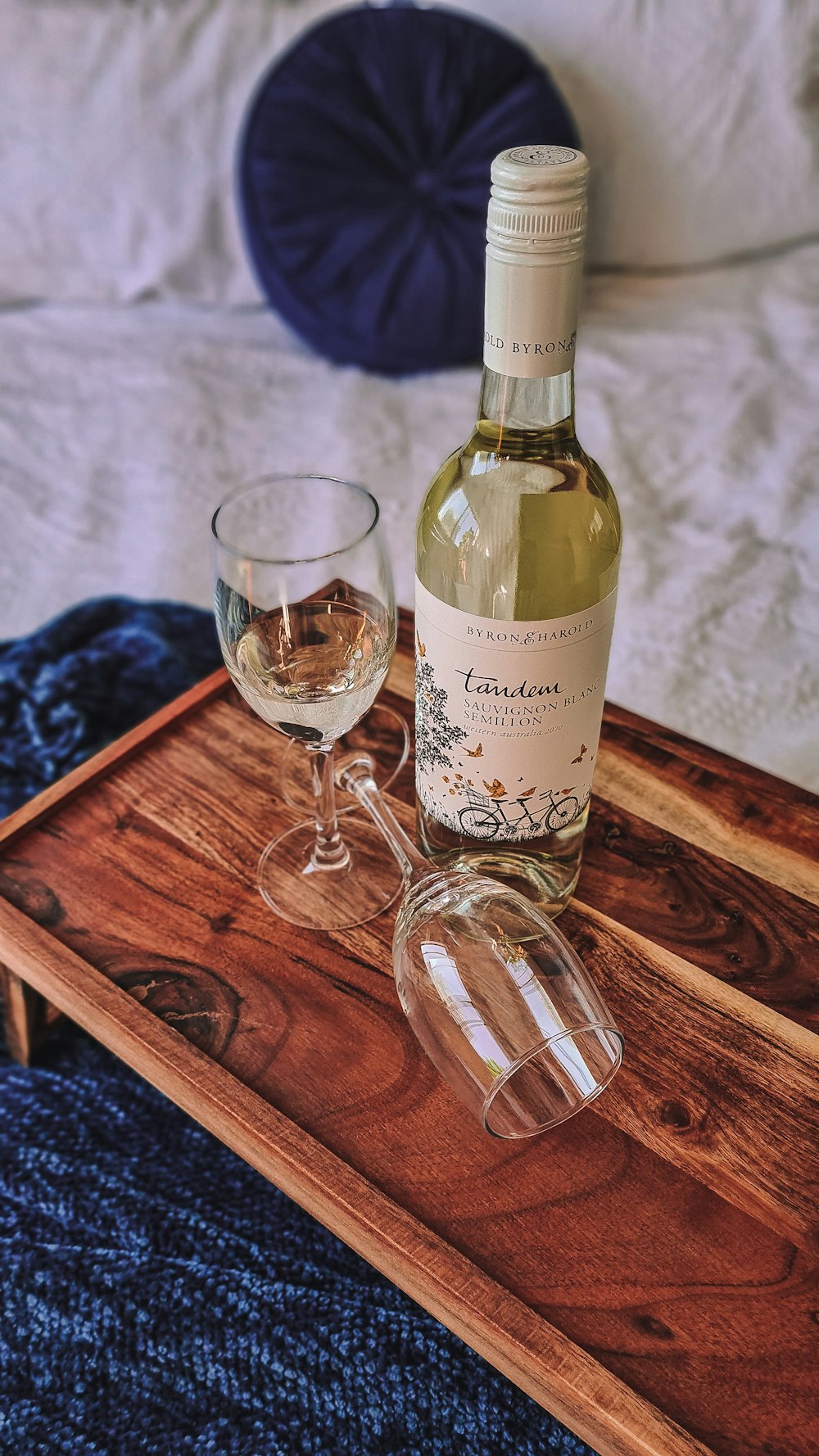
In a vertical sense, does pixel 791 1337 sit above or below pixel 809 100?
below

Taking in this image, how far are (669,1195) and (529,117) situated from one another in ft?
3.67

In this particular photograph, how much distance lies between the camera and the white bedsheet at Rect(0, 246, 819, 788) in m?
0.98

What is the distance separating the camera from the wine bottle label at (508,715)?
50 centimetres

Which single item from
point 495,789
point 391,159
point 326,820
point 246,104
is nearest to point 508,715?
point 495,789

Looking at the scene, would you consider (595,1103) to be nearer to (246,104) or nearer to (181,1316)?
(181,1316)

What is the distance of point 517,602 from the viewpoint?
52 cm

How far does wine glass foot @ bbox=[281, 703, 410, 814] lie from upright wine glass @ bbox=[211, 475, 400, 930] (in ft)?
0.13

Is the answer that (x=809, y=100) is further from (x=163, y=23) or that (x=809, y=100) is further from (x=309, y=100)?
(x=163, y=23)

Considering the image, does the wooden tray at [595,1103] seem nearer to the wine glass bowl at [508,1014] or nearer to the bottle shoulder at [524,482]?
the wine glass bowl at [508,1014]

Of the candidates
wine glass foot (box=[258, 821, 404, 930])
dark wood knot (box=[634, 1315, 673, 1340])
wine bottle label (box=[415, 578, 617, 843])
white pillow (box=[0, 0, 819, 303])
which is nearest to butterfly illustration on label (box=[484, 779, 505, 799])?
wine bottle label (box=[415, 578, 617, 843])

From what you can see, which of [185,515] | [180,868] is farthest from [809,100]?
[180,868]

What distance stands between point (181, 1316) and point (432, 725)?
0.40m

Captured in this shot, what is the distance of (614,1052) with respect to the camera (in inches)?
18.8

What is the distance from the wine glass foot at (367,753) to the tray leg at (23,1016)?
0.22 m
